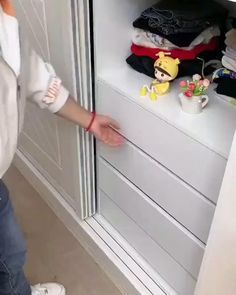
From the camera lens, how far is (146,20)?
1088mm

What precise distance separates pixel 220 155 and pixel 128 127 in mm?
323

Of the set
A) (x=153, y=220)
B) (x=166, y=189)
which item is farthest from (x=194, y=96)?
(x=153, y=220)

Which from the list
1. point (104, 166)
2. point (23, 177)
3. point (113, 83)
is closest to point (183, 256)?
point (104, 166)

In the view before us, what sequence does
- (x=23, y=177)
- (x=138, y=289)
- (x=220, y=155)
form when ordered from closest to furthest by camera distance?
(x=220, y=155)
(x=138, y=289)
(x=23, y=177)

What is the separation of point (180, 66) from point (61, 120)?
0.44 m

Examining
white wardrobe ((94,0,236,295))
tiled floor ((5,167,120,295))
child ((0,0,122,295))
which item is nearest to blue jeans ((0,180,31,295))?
child ((0,0,122,295))

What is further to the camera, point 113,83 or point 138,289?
point 138,289

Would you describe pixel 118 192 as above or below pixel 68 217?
above

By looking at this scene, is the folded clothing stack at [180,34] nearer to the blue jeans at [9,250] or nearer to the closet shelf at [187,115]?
the closet shelf at [187,115]

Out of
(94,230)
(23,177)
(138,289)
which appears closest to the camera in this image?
(138,289)

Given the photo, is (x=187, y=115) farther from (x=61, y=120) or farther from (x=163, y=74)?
(x=61, y=120)

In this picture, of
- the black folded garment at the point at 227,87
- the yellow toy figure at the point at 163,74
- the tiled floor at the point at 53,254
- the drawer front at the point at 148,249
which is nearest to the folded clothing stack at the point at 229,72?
the black folded garment at the point at 227,87

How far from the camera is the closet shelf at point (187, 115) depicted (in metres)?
0.89

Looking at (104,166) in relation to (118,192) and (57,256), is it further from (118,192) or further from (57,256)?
(57,256)
